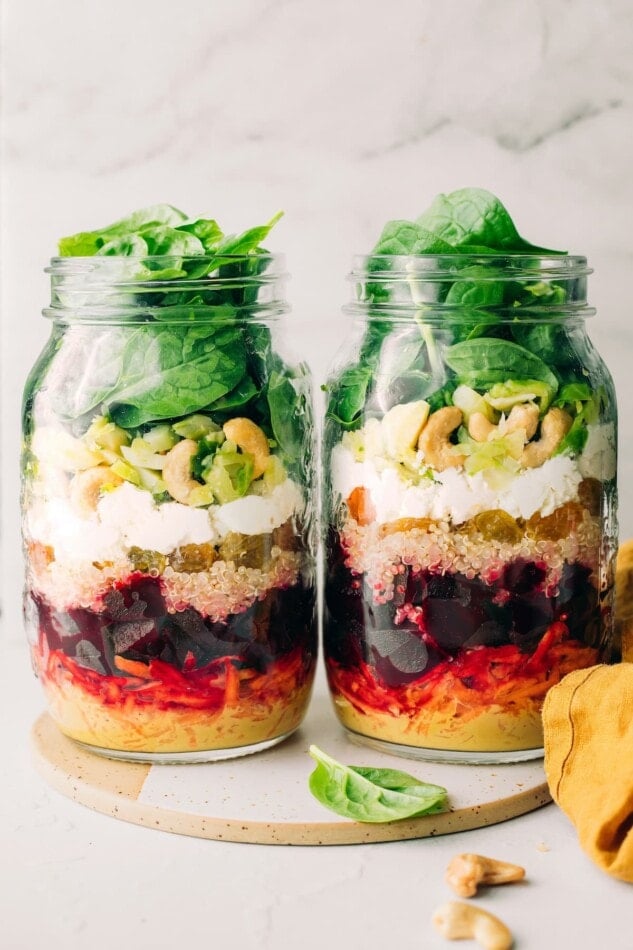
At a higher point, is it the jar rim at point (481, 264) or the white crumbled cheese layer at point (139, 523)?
the jar rim at point (481, 264)

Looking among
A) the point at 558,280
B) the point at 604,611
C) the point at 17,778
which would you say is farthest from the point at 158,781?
the point at 558,280

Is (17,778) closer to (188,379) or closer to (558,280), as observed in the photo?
(188,379)

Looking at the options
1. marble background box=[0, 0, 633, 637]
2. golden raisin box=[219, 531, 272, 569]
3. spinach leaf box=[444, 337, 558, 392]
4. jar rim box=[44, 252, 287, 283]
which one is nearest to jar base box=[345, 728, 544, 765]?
golden raisin box=[219, 531, 272, 569]

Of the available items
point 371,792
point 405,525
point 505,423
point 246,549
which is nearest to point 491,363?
point 505,423

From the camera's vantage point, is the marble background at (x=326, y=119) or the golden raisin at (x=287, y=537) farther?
the marble background at (x=326, y=119)

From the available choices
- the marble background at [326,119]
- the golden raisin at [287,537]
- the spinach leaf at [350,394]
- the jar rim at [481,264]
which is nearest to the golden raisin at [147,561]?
the golden raisin at [287,537]

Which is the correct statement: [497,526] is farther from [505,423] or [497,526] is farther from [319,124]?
[319,124]

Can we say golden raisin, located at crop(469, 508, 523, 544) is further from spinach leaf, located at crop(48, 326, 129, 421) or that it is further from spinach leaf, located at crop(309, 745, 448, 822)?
spinach leaf, located at crop(48, 326, 129, 421)

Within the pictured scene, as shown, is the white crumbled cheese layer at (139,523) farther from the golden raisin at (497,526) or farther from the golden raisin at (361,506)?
the golden raisin at (497,526)
